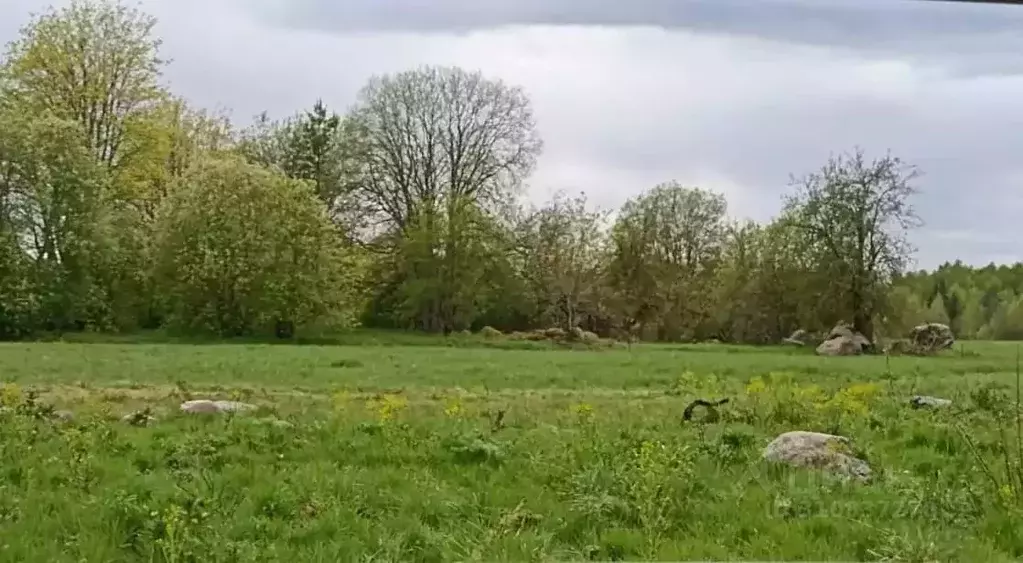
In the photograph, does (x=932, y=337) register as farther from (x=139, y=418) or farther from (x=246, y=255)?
(x=246, y=255)

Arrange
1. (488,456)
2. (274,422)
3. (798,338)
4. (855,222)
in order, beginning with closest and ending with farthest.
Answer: (488,456)
(855,222)
(274,422)
(798,338)

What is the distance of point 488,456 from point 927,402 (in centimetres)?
161

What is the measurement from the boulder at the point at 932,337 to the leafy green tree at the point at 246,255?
1663 mm

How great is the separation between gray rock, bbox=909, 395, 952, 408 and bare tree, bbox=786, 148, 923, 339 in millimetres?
577

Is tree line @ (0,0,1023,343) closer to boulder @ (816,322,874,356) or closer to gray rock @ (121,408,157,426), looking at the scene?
boulder @ (816,322,874,356)

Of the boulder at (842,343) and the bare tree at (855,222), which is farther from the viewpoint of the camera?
the boulder at (842,343)

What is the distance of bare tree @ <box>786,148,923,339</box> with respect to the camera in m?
2.25

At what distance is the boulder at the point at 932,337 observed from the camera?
88.3 inches

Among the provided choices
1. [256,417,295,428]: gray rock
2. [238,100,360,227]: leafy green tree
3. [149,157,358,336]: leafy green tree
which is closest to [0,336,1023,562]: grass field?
[256,417,295,428]: gray rock

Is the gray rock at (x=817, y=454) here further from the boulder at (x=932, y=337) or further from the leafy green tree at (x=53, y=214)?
the leafy green tree at (x=53, y=214)

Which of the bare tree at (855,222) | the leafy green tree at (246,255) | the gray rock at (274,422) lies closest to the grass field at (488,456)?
the gray rock at (274,422)

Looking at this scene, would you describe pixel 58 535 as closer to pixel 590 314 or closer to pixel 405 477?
pixel 405 477

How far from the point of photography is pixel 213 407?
258 cm

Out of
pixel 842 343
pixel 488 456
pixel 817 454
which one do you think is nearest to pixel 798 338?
pixel 842 343
